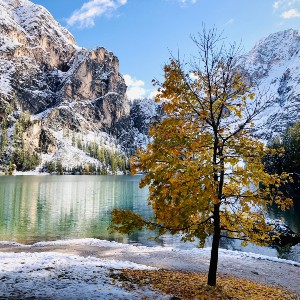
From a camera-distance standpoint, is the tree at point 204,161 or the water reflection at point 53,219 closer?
the tree at point 204,161

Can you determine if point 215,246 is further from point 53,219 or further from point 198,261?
point 53,219

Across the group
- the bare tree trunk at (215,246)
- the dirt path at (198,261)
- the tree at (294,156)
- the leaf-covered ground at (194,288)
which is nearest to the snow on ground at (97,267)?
the dirt path at (198,261)

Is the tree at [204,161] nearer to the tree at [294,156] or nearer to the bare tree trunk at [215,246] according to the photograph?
the bare tree trunk at [215,246]

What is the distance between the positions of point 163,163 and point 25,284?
712cm

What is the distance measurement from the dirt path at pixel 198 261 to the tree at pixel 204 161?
8186mm

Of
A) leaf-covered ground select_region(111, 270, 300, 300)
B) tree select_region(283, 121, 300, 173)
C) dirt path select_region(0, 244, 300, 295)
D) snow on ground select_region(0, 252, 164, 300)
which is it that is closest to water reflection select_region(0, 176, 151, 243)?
dirt path select_region(0, 244, 300, 295)

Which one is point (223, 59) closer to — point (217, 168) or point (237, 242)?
point (217, 168)

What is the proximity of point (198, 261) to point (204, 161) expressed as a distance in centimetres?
1369

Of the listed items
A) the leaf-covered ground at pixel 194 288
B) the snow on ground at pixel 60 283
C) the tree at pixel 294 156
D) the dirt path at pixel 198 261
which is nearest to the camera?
the snow on ground at pixel 60 283

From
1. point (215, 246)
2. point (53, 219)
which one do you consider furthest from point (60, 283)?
point (53, 219)

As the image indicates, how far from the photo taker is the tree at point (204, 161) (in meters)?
12.0

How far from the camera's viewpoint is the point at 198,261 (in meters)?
24.3

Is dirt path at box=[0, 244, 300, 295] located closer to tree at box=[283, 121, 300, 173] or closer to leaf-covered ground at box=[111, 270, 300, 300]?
leaf-covered ground at box=[111, 270, 300, 300]

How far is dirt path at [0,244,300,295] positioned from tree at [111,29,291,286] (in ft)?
26.9
